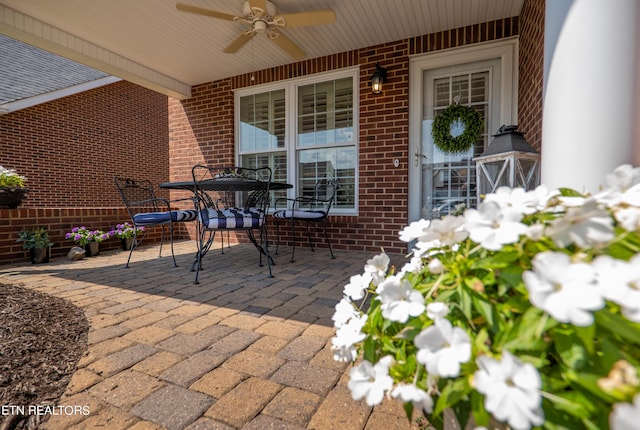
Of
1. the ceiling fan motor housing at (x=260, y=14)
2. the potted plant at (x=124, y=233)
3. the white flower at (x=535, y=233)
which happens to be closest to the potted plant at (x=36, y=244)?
the potted plant at (x=124, y=233)

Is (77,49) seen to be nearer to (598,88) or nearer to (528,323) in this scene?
(598,88)

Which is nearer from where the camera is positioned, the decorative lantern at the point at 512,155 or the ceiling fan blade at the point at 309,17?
the decorative lantern at the point at 512,155

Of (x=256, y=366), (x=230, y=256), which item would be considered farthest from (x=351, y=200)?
(x=256, y=366)

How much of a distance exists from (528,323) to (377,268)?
30 centimetres

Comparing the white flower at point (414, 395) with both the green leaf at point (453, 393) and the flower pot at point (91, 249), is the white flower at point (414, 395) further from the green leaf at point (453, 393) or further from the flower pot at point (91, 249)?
the flower pot at point (91, 249)

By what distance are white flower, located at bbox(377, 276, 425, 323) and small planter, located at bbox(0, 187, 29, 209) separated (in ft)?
14.7

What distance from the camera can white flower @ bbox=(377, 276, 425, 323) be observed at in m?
0.45

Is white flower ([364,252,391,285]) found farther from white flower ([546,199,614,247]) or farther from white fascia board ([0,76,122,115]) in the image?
white fascia board ([0,76,122,115])

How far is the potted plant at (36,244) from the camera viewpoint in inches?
126

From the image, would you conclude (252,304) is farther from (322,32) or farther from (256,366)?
(322,32)

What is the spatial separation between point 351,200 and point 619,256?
3.55m

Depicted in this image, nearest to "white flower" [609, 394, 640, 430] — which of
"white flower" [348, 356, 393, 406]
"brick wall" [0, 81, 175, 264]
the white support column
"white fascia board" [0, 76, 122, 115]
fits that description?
"white flower" [348, 356, 393, 406]

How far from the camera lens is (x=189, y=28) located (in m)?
3.31

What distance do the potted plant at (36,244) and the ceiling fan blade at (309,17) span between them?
332 centimetres
